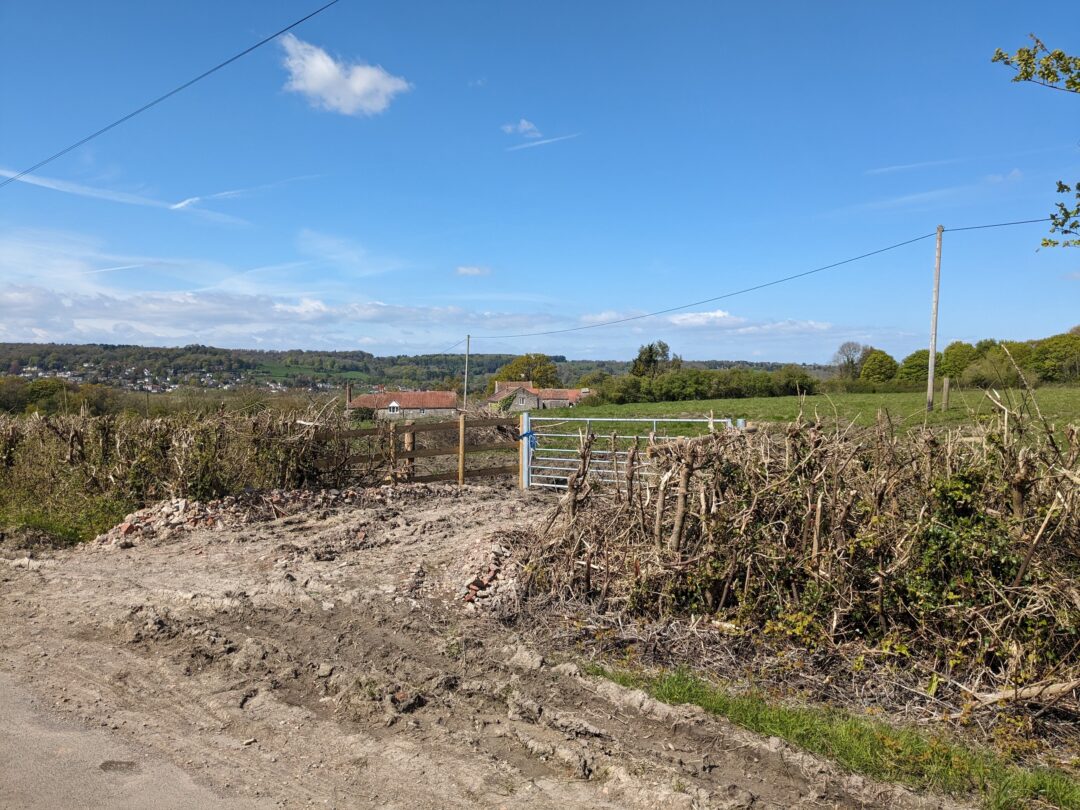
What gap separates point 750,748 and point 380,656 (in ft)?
9.02

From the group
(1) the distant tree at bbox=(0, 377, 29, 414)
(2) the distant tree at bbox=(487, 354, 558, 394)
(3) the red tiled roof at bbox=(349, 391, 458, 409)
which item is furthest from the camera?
(2) the distant tree at bbox=(487, 354, 558, 394)

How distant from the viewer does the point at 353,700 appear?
464 centimetres

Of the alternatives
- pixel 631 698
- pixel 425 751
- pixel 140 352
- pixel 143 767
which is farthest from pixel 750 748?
pixel 140 352

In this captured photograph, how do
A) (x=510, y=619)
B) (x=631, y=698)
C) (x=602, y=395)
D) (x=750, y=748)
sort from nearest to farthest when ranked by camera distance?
1. (x=750, y=748)
2. (x=631, y=698)
3. (x=510, y=619)
4. (x=602, y=395)

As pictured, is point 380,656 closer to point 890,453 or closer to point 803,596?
point 803,596

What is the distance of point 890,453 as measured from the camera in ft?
18.5

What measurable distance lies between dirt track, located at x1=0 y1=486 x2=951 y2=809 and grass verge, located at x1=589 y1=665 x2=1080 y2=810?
0.15 m

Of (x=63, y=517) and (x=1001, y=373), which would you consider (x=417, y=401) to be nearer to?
(x=63, y=517)

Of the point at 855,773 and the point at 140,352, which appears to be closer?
the point at 855,773

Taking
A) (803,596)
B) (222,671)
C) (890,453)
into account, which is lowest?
(222,671)

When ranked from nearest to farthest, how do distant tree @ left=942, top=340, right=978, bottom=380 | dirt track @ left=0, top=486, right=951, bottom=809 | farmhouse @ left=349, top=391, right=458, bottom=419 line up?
1. dirt track @ left=0, top=486, right=951, bottom=809
2. distant tree @ left=942, top=340, right=978, bottom=380
3. farmhouse @ left=349, top=391, right=458, bottom=419

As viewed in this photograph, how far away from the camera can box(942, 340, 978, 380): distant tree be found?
37250mm

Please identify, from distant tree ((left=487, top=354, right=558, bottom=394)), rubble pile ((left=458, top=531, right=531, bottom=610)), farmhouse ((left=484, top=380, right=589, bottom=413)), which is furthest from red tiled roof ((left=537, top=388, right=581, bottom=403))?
rubble pile ((left=458, top=531, right=531, bottom=610))

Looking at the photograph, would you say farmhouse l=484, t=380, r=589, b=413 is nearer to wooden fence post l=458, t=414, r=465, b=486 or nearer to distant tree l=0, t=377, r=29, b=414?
distant tree l=0, t=377, r=29, b=414
